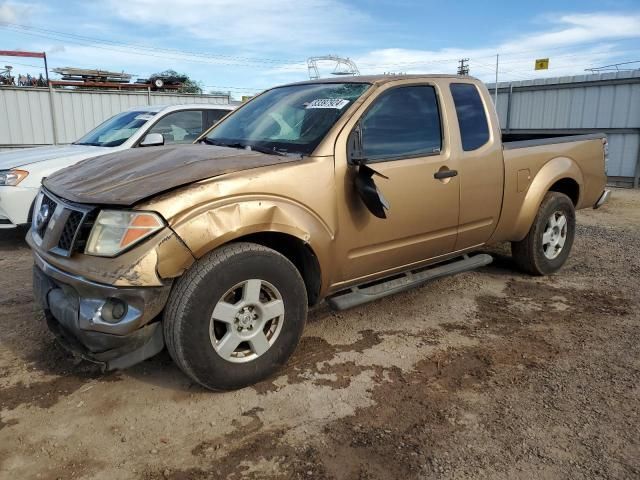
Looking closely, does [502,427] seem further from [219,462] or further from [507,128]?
[507,128]

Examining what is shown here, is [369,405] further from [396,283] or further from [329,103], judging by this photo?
[329,103]

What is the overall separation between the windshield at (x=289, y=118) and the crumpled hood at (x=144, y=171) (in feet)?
0.79

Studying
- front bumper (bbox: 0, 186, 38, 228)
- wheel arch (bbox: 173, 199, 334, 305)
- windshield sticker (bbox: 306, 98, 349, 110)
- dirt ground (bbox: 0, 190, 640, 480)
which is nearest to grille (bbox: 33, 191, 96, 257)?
wheel arch (bbox: 173, 199, 334, 305)

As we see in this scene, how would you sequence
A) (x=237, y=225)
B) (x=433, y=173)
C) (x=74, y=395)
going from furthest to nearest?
(x=433, y=173) → (x=74, y=395) → (x=237, y=225)

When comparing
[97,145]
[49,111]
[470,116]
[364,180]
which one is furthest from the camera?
[49,111]

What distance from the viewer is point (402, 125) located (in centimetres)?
364

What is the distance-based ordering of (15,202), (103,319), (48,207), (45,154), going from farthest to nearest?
(45,154)
(15,202)
(48,207)
(103,319)

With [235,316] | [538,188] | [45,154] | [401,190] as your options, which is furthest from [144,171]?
[45,154]

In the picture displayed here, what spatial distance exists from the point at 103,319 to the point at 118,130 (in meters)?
5.03

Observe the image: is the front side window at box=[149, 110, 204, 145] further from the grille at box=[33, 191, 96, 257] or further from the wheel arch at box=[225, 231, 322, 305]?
the wheel arch at box=[225, 231, 322, 305]

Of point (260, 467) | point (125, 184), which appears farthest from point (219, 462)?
point (125, 184)

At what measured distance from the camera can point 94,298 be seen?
8.39 feet

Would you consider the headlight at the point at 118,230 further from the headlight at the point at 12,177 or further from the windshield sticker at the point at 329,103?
the headlight at the point at 12,177

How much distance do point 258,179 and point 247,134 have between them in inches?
41.0
